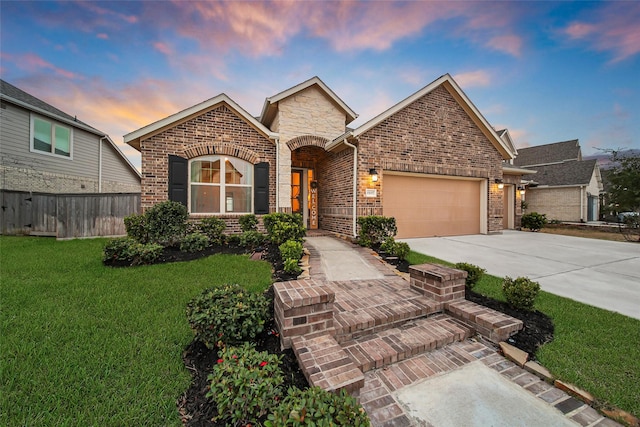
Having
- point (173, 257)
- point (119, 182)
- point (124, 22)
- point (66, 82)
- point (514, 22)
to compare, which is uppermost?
point (514, 22)

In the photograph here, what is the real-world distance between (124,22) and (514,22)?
11.9m

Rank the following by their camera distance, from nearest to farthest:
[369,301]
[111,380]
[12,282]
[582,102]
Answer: [111,380] < [369,301] < [12,282] < [582,102]

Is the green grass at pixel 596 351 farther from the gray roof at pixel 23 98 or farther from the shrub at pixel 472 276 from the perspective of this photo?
the gray roof at pixel 23 98

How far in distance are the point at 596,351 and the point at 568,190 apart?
22274 mm

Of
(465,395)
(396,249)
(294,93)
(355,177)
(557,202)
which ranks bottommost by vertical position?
(465,395)

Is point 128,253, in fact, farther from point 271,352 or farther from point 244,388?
point 244,388

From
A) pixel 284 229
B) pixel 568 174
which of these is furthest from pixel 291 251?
pixel 568 174

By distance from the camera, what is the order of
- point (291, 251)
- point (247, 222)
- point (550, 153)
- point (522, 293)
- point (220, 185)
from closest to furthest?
point (522, 293), point (291, 251), point (247, 222), point (220, 185), point (550, 153)

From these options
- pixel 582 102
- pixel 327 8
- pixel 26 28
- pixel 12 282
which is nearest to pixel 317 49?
pixel 327 8

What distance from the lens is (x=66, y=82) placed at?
29.3 feet

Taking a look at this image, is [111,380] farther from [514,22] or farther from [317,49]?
[514,22]

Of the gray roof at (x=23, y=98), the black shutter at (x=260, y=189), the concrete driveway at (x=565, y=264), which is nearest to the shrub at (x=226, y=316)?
Result: the concrete driveway at (x=565, y=264)

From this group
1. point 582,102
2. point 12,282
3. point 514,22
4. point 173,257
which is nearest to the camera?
point 12,282

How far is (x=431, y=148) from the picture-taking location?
875 cm
